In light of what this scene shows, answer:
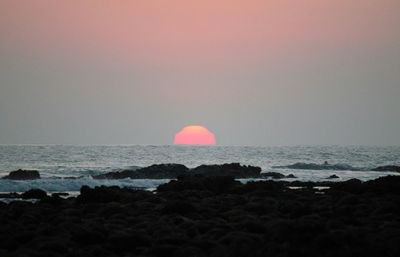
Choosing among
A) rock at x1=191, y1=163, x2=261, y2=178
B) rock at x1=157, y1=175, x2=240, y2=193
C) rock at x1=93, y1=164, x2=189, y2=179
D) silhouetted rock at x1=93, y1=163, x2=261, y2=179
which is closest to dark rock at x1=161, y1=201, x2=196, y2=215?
rock at x1=157, y1=175, x2=240, y2=193

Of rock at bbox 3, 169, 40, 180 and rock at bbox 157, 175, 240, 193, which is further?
rock at bbox 3, 169, 40, 180

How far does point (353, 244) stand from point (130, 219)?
9334 millimetres

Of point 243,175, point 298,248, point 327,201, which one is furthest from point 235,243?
point 243,175

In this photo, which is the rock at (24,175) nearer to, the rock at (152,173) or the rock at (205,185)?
the rock at (152,173)

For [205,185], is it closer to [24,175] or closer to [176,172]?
[24,175]

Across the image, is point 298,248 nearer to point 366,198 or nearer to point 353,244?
point 353,244

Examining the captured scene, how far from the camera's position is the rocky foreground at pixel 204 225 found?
1514 centimetres

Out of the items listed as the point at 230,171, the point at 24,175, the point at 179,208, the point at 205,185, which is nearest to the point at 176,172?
the point at 230,171

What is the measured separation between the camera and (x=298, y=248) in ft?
47.9

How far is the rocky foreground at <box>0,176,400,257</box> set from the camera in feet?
49.7

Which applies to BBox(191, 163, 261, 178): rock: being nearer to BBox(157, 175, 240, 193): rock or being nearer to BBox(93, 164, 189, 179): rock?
BBox(93, 164, 189, 179): rock

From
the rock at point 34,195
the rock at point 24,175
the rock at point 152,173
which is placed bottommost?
the rock at point 24,175

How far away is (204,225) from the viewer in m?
19.9

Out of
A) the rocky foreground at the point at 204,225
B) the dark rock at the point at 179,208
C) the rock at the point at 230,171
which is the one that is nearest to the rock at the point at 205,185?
A: the rocky foreground at the point at 204,225
